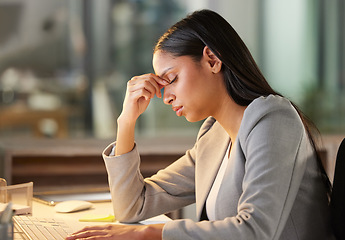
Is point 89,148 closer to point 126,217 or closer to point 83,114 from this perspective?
point 83,114

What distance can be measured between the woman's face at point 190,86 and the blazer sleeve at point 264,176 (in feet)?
0.57

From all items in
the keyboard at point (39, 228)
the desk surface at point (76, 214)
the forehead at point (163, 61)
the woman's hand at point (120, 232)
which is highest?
the forehead at point (163, 61)

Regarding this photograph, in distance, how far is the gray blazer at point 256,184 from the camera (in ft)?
4.31

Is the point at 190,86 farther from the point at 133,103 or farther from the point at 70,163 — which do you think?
the point at 70,163

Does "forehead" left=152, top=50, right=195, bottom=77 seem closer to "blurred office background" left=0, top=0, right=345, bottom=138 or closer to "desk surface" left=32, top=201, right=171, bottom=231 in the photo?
"desk surface" left=32, top=201, right=171, bottom=231

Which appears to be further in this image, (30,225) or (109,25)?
(109,25)

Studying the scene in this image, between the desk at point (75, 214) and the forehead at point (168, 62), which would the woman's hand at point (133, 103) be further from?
the desk at point (75, 214)

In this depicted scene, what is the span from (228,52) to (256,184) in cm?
40

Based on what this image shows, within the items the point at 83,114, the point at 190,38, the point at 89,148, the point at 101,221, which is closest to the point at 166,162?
the point at 89,148

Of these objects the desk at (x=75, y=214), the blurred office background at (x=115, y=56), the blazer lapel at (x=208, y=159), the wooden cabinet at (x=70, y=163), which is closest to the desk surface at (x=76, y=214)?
the desk at (x=75, y=214)

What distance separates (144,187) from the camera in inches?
72.8

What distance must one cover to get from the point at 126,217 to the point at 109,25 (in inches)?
133

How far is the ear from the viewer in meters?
1.56

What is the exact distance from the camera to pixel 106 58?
4.89 metres
